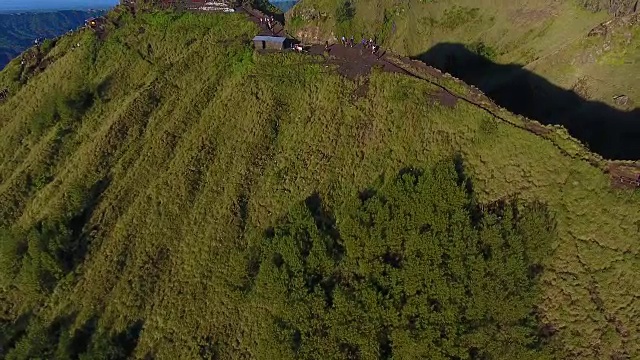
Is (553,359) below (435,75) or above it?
below

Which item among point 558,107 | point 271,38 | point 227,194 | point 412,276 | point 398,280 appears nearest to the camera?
point 412,276

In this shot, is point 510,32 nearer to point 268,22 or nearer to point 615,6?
point 615,6

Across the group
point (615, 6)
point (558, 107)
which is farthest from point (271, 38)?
point (615, 6)

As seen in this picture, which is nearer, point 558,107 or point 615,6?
point 558,107

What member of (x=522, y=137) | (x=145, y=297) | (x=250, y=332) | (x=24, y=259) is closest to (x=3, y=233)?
(x=24, y=259)

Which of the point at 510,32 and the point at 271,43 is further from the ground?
the point at 510,32

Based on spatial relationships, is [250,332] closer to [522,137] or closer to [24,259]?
[24,259]
